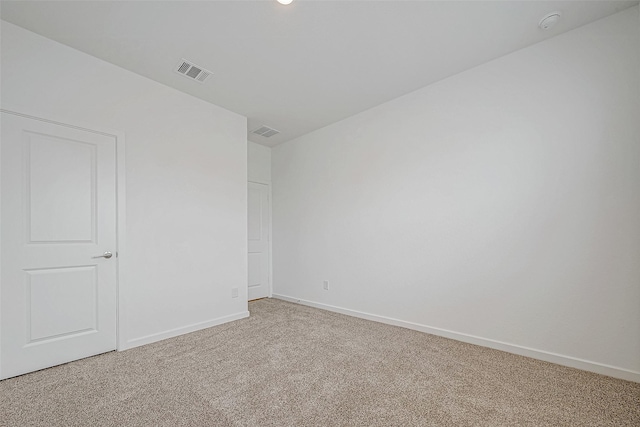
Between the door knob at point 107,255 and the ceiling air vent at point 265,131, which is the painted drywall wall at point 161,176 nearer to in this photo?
the door knob at point 107,255

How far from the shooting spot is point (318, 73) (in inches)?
115

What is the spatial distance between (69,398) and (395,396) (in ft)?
7.24

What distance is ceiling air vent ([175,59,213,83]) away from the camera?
273 cm

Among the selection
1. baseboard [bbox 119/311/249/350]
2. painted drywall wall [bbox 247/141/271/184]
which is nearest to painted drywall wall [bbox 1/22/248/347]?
baseboard [bbox 119/311/249/350]

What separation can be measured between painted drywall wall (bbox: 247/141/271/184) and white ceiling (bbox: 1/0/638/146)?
165 centimetres

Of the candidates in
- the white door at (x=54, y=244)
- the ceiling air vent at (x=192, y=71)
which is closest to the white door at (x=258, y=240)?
the ceiling air vent at (x=192, y=71)

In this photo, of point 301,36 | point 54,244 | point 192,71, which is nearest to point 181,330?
point 54,244

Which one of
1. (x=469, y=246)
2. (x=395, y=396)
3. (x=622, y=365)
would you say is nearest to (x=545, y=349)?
(x=622, y=365)

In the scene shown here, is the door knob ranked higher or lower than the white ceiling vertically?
lower

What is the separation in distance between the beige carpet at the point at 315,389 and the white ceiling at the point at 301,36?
2.77 metres

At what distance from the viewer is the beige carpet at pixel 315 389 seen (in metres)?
1.67

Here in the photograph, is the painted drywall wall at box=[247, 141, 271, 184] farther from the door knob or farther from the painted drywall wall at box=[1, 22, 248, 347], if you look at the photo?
the door knob

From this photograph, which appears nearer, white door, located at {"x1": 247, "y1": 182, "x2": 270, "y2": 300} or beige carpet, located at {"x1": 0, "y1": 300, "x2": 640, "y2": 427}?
beige carpet, located at {"x1": 0, "y1": 300, "x2": 640, "y2": 427}

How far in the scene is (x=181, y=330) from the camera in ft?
10.2
